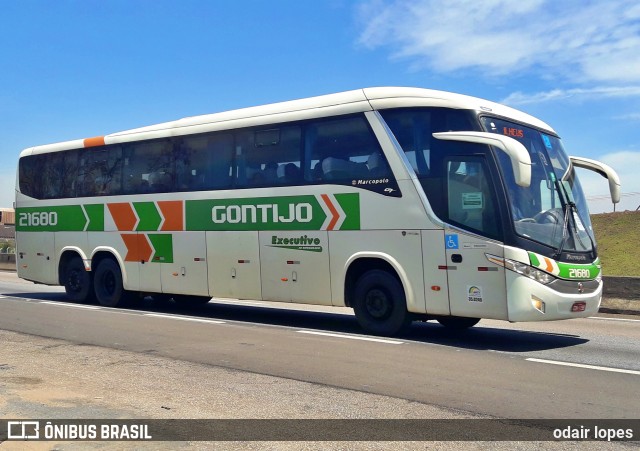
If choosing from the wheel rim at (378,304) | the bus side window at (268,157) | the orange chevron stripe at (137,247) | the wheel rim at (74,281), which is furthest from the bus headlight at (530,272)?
the wheel rim at (74,281)

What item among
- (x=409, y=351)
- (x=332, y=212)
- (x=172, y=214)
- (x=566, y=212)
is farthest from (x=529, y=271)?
(x=172, y=214)

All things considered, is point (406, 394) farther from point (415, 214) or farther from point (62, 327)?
point (62, 327)

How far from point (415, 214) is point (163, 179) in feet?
20.1

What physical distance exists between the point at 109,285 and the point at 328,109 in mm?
7348

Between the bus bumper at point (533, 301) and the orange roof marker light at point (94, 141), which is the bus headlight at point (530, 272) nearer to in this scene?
the bus bumper at point (533, 301)

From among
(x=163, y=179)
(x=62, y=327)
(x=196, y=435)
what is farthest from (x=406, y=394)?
(x=163, y=179)

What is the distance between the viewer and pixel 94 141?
16.2 m

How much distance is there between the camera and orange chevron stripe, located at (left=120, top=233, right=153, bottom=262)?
48.8 ft

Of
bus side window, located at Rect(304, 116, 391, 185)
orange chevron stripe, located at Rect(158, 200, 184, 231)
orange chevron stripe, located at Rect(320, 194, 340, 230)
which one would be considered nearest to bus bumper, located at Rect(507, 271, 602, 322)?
bus side window, located at Rect(304, 116, 391, 185)

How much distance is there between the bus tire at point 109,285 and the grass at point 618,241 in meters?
18.0

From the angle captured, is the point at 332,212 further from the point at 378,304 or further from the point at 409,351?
the point at 409,351

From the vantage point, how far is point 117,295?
1557 centimetres

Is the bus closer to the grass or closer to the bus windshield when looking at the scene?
the bus windshield

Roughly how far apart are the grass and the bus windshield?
16.5 meters
